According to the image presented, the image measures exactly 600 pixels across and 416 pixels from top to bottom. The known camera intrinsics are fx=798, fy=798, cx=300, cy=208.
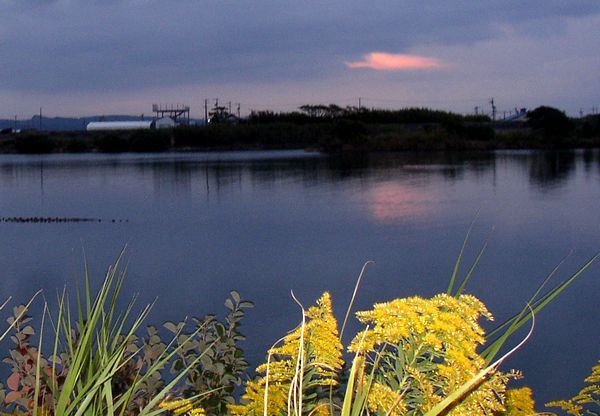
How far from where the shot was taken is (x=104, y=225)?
13805 mm

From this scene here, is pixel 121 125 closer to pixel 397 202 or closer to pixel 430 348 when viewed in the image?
pixel 397 202

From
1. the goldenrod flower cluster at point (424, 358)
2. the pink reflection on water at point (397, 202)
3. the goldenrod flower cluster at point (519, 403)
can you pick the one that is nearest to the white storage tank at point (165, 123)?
the pink reflection on water at point (397, 202)

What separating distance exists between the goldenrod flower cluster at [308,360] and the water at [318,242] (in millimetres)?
850

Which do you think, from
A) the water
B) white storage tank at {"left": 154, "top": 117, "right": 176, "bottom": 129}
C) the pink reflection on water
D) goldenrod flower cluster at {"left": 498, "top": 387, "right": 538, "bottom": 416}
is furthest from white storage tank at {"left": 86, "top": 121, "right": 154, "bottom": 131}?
goldenrod flower cluster at {"left": 498, "top": 387, "right": 538, "bottom": 416}

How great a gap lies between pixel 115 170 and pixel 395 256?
21.5m

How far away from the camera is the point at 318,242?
37.0ft

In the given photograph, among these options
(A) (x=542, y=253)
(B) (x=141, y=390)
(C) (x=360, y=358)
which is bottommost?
(A) (x=542, y=253)

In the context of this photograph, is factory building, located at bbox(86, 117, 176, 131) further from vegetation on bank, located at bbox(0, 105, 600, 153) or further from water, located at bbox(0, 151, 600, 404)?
water, located at bbox(0, 151, 600, 404)

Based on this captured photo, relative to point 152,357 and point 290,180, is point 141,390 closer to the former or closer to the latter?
point 152,357

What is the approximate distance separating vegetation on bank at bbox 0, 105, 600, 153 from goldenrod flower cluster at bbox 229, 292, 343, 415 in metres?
42.2

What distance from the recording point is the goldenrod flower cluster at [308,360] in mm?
1342

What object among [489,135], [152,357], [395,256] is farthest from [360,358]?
[489,135]

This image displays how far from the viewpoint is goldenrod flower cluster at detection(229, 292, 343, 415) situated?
1.34 meters

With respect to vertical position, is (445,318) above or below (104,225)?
above
